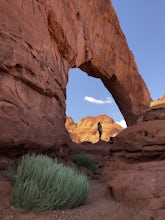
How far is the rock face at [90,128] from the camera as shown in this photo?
65656mm

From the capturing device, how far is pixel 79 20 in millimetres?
12422

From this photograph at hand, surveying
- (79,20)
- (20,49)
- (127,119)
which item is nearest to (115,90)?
(127,119)

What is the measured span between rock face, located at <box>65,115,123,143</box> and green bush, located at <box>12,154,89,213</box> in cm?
5961

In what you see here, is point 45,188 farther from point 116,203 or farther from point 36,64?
point 36,64

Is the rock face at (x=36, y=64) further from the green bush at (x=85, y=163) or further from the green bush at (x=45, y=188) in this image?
the green bush at (x=85, y=163)

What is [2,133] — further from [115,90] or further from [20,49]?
[115,90]

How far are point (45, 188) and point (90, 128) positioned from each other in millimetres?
68453

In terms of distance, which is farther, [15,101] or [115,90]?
[115,90]

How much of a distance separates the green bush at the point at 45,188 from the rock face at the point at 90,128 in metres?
59.6

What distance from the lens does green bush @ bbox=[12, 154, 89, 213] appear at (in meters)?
3.17

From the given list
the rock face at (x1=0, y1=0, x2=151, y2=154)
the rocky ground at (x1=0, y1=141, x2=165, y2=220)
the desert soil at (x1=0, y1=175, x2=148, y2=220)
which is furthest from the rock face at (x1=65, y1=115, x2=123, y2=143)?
the desert soil at (x1=0, y1=175, x2=148, y2=220)

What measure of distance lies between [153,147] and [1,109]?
474 cm

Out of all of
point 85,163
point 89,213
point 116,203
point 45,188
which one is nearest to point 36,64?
point 45,188

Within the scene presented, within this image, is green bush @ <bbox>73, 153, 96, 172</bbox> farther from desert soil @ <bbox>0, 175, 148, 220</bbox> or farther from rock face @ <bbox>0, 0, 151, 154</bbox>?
desert soil @ <bbox>0, 175, 148, 220</bbox>
